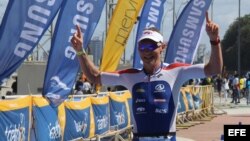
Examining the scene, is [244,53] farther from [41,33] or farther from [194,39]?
[41,33]

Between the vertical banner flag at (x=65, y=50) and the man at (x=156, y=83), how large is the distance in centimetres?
561

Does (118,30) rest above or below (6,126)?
above

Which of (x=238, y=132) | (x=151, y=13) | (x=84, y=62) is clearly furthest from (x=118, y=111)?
(x=238, y=132)

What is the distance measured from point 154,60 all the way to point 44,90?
231 inches

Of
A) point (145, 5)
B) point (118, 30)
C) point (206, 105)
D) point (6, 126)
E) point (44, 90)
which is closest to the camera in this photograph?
point (6, 126)

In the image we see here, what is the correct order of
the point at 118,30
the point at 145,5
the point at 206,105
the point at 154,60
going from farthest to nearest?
the point at 206,105
the point at 145,5
the point at 118,30
the point at 154,60

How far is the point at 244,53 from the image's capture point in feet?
326

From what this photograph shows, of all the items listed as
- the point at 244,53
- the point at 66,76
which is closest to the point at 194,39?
the point at 66,76

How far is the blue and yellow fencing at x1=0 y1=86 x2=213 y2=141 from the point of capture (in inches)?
348

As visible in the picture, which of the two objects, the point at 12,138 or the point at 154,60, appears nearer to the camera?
the point at 154,60

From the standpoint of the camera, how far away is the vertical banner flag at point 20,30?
9.27 metres

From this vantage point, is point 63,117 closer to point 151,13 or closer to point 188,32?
point 151,13

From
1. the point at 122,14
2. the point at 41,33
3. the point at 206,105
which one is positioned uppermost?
the point at 122,14

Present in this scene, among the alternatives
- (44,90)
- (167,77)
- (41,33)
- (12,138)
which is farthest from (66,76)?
(167,77)
